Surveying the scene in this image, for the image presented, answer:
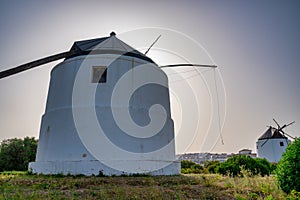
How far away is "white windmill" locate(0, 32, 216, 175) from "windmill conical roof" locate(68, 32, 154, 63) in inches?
2.1

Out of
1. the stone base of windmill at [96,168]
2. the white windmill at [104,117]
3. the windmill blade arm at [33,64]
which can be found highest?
the windmill blade arm at [33,64]

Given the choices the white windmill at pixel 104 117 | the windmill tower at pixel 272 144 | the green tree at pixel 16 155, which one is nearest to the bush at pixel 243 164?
the white windmill at pixel 104 117

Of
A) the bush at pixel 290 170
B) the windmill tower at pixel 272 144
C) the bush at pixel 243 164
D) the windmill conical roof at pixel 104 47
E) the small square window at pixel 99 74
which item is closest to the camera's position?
the bush at pixel 290 170

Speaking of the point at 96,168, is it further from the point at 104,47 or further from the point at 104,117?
the point at 104,47

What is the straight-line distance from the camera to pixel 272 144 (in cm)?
3691

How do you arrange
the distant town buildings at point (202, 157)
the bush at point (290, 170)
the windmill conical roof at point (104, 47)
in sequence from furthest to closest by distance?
the distant town buildings at point (202, 157), the windmill conical roof at point (104, 47), the bush at point (290, 170)

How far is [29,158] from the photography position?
22703 mm

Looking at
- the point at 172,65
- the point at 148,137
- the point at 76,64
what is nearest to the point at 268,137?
the point at 172,65

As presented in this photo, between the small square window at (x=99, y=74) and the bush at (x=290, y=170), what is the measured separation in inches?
347

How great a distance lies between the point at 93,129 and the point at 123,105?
5.97 feet

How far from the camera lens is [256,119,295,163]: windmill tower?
36.1 meters

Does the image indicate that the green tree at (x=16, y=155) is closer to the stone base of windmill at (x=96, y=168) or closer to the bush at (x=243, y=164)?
the stone base of windmill at (x=96, y=168)

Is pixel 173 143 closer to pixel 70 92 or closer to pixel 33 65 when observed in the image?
pixel 70 92

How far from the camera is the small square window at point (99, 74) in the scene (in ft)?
40.3
